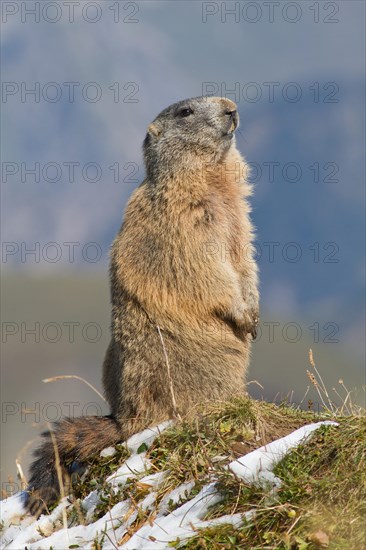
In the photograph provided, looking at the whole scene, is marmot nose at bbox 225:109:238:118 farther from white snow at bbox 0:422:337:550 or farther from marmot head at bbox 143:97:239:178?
white snow at bbox 0:422:337:550

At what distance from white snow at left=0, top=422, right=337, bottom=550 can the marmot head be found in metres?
3.34

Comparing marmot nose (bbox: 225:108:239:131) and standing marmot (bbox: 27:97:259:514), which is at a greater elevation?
marmot nose (bbox: 225:108:239:131)

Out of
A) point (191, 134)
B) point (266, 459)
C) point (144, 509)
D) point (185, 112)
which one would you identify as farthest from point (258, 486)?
point (185, 112)

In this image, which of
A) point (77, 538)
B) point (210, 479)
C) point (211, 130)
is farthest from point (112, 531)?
point (211, 130)

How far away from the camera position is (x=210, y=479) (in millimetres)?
6164

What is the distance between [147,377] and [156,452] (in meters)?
1.15

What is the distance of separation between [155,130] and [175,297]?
2.36m

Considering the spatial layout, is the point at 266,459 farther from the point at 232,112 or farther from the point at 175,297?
the point at 232,112

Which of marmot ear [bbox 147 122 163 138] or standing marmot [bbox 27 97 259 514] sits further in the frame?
marmot ear [bbox 147 122 163 138]

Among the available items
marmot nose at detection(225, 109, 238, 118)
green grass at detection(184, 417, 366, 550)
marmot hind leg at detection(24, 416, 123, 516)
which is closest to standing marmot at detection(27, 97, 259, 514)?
marmot hind leg at detection(24, 416, 123, 516)

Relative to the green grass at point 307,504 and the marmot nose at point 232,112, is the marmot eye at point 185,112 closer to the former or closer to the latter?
the marmot nose at point 232,112

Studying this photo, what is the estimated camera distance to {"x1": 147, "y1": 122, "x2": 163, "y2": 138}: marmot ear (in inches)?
372

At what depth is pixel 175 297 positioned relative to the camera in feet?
27.4

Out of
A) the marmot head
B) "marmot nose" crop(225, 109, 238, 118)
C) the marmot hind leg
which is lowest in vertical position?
the marmot hind leg
